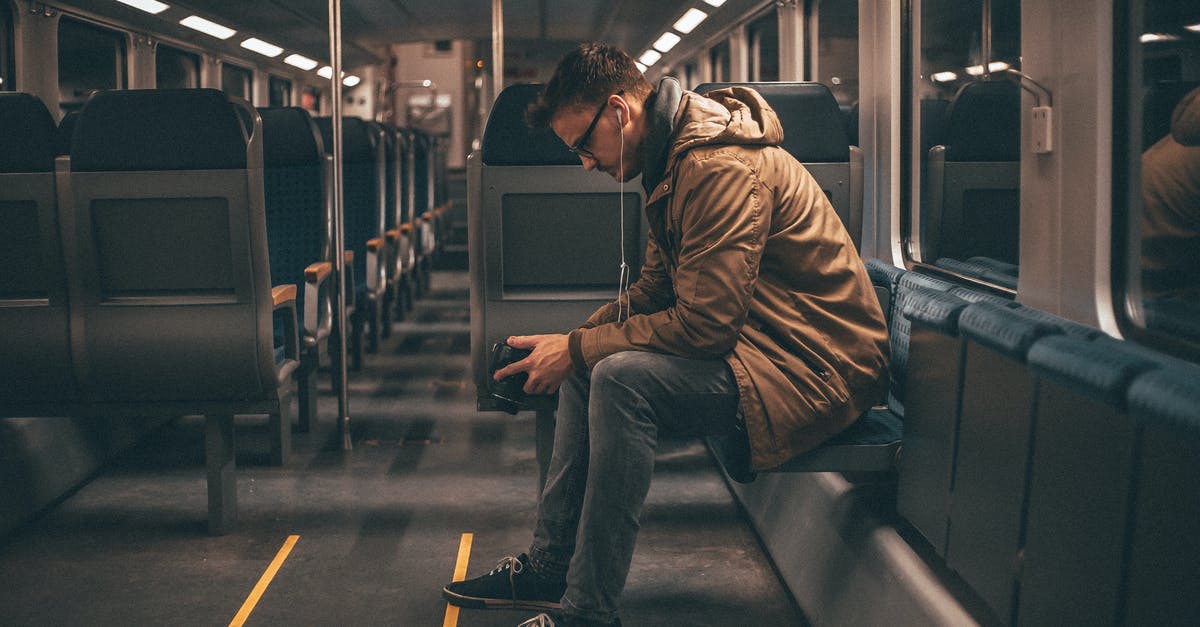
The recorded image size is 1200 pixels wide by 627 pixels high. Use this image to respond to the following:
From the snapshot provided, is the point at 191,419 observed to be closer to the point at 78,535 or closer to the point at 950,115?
the point at 78,535

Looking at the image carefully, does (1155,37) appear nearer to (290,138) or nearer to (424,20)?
(290,138)

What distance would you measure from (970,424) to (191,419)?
4264 millimetres

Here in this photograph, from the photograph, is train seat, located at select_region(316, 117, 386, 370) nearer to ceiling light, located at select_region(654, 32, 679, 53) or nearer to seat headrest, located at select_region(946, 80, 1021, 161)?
ceiling light, located at select_region(654, 32, 679, 53)

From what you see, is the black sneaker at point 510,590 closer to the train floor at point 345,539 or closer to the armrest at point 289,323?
the train floor at point 345,539

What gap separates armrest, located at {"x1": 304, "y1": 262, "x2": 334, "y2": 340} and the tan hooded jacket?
2309mm

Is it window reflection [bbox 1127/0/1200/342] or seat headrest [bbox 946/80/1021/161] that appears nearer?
window reflection [bbox 1127/0/1200/342]

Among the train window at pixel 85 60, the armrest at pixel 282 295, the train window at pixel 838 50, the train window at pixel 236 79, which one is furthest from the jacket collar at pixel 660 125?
the train window at pixel 236 79

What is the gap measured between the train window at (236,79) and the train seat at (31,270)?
14.6 ft

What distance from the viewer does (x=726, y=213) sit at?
8.33ft

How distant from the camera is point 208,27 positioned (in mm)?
7410

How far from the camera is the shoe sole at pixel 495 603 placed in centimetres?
304

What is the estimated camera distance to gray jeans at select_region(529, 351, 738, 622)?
261cm

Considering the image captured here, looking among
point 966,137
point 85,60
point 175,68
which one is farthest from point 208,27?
point 966,137

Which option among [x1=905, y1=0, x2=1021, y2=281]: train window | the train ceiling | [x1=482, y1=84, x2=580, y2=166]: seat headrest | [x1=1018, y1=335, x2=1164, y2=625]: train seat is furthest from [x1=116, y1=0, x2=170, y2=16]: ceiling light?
[x1=1018, y1=335, x2=1164, y2=625]: train seat
